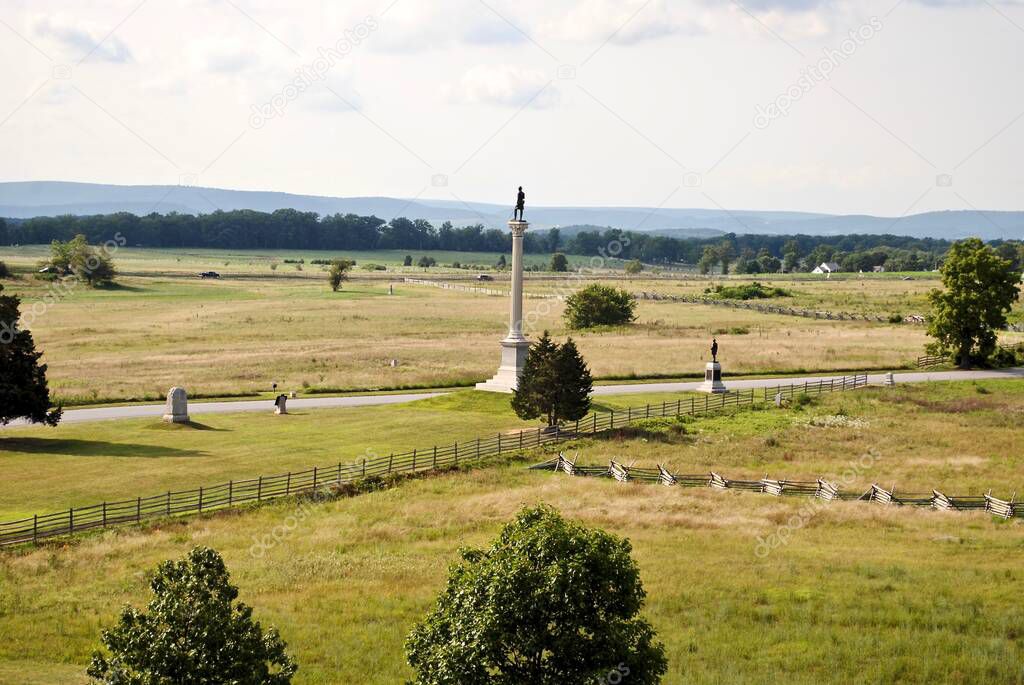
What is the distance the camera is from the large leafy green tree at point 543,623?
772 inches

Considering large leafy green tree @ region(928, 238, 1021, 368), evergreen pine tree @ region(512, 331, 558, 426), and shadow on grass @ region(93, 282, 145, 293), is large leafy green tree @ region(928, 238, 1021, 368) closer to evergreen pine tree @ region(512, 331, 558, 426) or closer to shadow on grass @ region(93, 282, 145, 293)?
evergreen pine tree @ region(512, 331, 558, 426)

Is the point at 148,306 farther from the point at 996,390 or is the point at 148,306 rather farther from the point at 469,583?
the point at 469,583

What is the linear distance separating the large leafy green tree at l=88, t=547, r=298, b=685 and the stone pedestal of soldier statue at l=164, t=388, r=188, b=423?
33.9 m

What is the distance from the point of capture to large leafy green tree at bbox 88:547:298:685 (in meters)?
17.6

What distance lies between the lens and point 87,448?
45.6 metres

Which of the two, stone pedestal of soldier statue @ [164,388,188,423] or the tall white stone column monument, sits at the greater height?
the tall white stone column monument

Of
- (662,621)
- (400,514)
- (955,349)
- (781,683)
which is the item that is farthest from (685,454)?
(955,349)

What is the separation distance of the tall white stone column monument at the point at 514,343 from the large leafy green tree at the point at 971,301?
29.8 m

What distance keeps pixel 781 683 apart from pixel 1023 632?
6880 mm

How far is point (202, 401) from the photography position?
197 ft

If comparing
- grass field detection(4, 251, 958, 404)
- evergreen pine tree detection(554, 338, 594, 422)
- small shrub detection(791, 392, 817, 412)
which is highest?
evergreen pine tree detection(554, 338, 594, 422)

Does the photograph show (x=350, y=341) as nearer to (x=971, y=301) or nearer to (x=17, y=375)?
(x=17, y=375)

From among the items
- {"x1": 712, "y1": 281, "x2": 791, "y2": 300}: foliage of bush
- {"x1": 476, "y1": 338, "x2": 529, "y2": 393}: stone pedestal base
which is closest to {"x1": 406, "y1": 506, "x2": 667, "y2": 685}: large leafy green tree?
{"x1": 476, "y1": 338, "x2": 529, "y2": 393}: stone pedestal base

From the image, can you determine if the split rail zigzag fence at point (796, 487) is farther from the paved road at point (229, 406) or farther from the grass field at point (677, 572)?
the paved road at point (229, 406)
